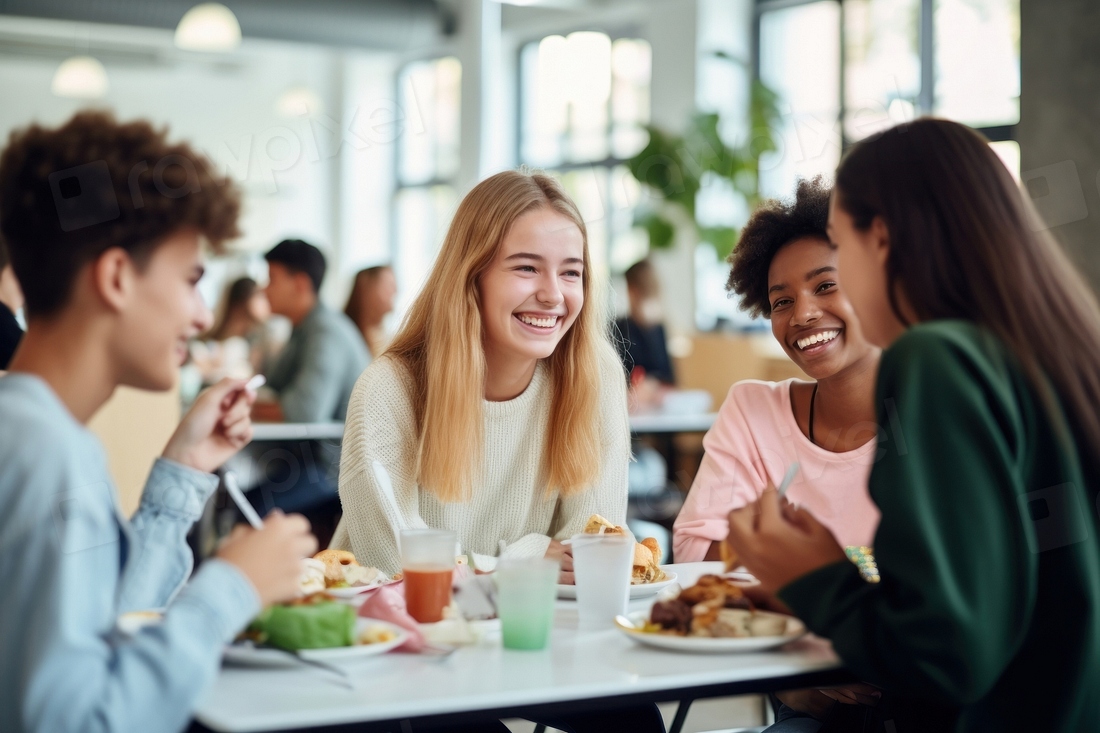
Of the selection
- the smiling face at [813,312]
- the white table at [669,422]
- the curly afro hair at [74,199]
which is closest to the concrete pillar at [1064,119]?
the white table at [669,422]

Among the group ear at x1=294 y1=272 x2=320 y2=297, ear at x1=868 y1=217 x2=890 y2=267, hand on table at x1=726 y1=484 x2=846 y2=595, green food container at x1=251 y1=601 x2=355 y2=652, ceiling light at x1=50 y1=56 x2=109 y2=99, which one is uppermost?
ceiling light at x1=50 y1=56 x2=109 y2=99

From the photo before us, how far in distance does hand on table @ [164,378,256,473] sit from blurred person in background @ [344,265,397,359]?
4.09 m

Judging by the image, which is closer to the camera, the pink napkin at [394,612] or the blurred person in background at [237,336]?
the pink napkin at [394,612]

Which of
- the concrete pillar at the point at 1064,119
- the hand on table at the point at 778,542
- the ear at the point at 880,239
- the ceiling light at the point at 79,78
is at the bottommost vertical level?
the hand on table at the point at 778,542

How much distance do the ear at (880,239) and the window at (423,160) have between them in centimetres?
985

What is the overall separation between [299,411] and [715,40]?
4.97 metres

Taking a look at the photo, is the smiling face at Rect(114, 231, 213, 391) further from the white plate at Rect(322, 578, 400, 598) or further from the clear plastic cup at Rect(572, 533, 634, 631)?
the clear plastic cup at Rect(572, 533, 634, 631)

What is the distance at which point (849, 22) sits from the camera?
764cm

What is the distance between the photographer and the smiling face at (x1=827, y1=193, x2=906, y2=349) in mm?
1255

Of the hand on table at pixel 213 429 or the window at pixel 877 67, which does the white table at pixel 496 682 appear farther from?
the window at pixel 877 67

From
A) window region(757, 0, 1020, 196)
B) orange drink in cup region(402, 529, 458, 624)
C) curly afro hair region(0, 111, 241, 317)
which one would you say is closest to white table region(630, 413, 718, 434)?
window region(757, 0, 1020, 196)

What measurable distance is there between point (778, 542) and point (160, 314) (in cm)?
71

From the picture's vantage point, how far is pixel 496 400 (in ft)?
7.09

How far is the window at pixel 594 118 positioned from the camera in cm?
923
